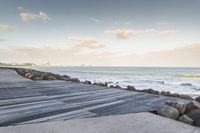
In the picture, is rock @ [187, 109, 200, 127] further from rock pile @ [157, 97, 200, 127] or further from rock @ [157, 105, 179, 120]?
rock @ [157, 105, 179, 120]

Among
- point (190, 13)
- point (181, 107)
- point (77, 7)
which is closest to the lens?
point (181, 107)

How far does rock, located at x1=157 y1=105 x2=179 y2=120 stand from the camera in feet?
11.4

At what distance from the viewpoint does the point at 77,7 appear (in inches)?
840

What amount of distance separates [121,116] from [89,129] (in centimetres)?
86

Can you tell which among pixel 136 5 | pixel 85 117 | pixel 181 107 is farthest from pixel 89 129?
pixel 136 5

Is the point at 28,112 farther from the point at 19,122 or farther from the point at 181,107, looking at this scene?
the point at 181,107

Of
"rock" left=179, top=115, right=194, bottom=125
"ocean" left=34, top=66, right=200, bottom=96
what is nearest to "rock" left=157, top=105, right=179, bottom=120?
"rock" left=179, top=115, right=194, bottom=125

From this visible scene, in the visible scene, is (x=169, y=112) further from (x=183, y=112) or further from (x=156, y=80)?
(x=156, y=80)

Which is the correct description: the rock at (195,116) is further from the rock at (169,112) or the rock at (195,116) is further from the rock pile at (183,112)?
the rock at (169,112)

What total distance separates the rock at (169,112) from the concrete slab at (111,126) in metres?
0.18

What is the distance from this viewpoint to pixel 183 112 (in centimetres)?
359

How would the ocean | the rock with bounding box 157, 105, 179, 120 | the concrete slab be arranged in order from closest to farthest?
the concrete slab, the rock with bounding box 157, 105, 179, 120, the ocean

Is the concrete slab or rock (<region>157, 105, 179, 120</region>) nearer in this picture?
the concrete slab

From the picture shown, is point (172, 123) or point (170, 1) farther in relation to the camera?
point (170, 1)
